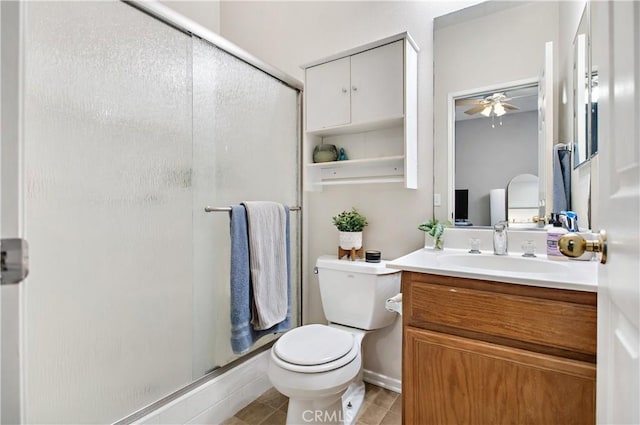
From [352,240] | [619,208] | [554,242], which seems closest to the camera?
[619,208]

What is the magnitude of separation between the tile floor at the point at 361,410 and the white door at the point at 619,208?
1124mm

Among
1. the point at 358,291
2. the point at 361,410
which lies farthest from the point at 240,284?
the point at 361,410

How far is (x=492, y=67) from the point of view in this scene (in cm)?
151

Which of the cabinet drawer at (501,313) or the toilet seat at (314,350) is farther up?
the cabinet drawer at (501,313)

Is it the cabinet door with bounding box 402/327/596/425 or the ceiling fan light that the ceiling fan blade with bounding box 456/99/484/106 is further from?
the cabinet door with bounding box 402/327/596/425

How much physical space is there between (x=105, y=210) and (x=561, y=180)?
1.86 meters

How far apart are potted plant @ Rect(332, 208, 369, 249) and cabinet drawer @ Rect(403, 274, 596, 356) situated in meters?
0.60

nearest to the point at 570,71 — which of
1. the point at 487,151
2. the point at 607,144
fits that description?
the point at 487,151

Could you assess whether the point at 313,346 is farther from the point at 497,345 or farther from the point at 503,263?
the point at 503,263

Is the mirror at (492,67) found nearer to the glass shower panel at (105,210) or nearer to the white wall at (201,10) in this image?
the glass shower panel at (105,210)

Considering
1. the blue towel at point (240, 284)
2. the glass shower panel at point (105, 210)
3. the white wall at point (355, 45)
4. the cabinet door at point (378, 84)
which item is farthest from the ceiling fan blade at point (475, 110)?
the glass shower panel at point (105, 210)

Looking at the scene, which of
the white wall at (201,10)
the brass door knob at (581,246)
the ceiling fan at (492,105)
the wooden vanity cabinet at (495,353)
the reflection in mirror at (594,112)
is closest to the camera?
the brass door knob at (581,246)

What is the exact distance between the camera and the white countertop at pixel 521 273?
924 millimetres

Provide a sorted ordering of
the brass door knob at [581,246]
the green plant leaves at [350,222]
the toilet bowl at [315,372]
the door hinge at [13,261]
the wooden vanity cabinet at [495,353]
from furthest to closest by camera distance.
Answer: the green plant leaves at [350,222]
the toilet bowl at [315,372]
the wooden vanity cabinet at [495,353]
the brass door knob at [581,246]
the door hinge at [13,261]
